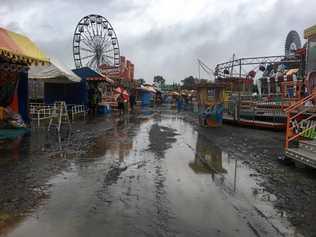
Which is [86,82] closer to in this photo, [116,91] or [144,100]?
[116,91]

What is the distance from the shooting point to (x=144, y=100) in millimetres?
69625

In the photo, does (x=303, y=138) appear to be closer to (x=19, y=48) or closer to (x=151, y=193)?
(x=151, y=193)

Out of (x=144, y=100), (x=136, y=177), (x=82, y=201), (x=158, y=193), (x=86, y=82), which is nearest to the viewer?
(x=82, y=201)

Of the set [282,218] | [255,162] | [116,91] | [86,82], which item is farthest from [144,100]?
[282,218]

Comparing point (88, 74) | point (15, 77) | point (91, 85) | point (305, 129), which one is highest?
point (88, 74)

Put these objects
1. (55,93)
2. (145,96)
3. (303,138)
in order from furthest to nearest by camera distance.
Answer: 1. (145,96)
2. (55,93)
3. (303,138)

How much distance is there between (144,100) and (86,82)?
37778 mm

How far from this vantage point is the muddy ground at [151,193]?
4.94 meters

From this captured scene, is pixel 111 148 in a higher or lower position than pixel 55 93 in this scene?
lower

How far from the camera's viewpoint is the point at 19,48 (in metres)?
14.2

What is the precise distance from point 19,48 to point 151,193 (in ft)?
31.5

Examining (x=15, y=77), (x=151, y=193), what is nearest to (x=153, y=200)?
(x=151, y=193)

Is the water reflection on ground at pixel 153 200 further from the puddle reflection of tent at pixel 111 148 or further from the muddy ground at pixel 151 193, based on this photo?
the puddle reflection of tent at pixel 111 148

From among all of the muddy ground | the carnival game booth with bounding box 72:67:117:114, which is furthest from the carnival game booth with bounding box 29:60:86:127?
the muddy ground
